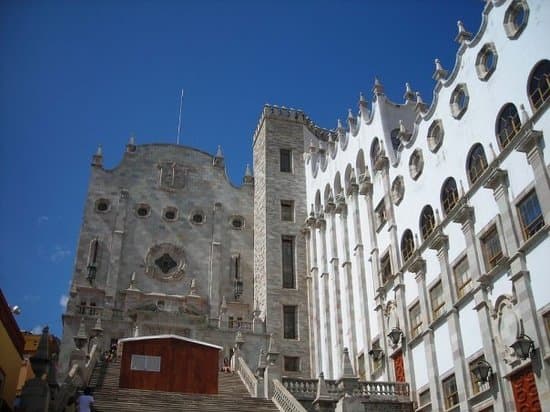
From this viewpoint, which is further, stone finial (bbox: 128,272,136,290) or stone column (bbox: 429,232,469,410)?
stone finial (bbox: 128,272,136,290)

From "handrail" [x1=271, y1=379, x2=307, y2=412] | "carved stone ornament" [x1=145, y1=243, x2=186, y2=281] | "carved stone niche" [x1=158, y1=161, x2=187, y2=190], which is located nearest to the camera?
"handrail" [x1=271, y1=379, x2=307, y2=412]

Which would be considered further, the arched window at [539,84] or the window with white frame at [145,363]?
the window with white frame at [145,363]

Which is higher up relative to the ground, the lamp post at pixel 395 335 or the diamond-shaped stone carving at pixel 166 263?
the diamond-shaped stone carving at pixel 166 263

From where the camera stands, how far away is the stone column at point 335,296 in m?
34.2

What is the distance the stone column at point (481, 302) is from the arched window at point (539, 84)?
4708 millimetres

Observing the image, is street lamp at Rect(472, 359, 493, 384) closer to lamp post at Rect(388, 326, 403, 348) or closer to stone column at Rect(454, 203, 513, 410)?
stone column at Rect(454, 203, 513, 410)

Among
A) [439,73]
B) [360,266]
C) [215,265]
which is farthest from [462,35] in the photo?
[215,265]

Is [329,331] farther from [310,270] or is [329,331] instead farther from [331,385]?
[331,385]

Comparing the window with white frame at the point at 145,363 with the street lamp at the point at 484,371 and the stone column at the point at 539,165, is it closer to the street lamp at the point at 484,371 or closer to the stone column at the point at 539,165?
the street lamp at the point at 484,371

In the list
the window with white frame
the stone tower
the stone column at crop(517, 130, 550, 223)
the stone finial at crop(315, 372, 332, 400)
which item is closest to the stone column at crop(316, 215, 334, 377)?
the stone tower

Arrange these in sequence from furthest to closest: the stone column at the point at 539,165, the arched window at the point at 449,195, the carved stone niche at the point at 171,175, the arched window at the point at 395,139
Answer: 1. the carved stone niche at the point at 171,175
2. the arched window at the point at 395,139
3. the arched window at the point at 449,195
4. the stone column at the point at 539,165

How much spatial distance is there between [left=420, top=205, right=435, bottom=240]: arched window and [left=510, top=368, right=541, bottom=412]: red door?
8173mm

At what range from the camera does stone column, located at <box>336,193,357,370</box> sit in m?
32.8

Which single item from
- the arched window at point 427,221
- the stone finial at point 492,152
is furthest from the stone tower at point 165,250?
the stone finial at point 492,152
